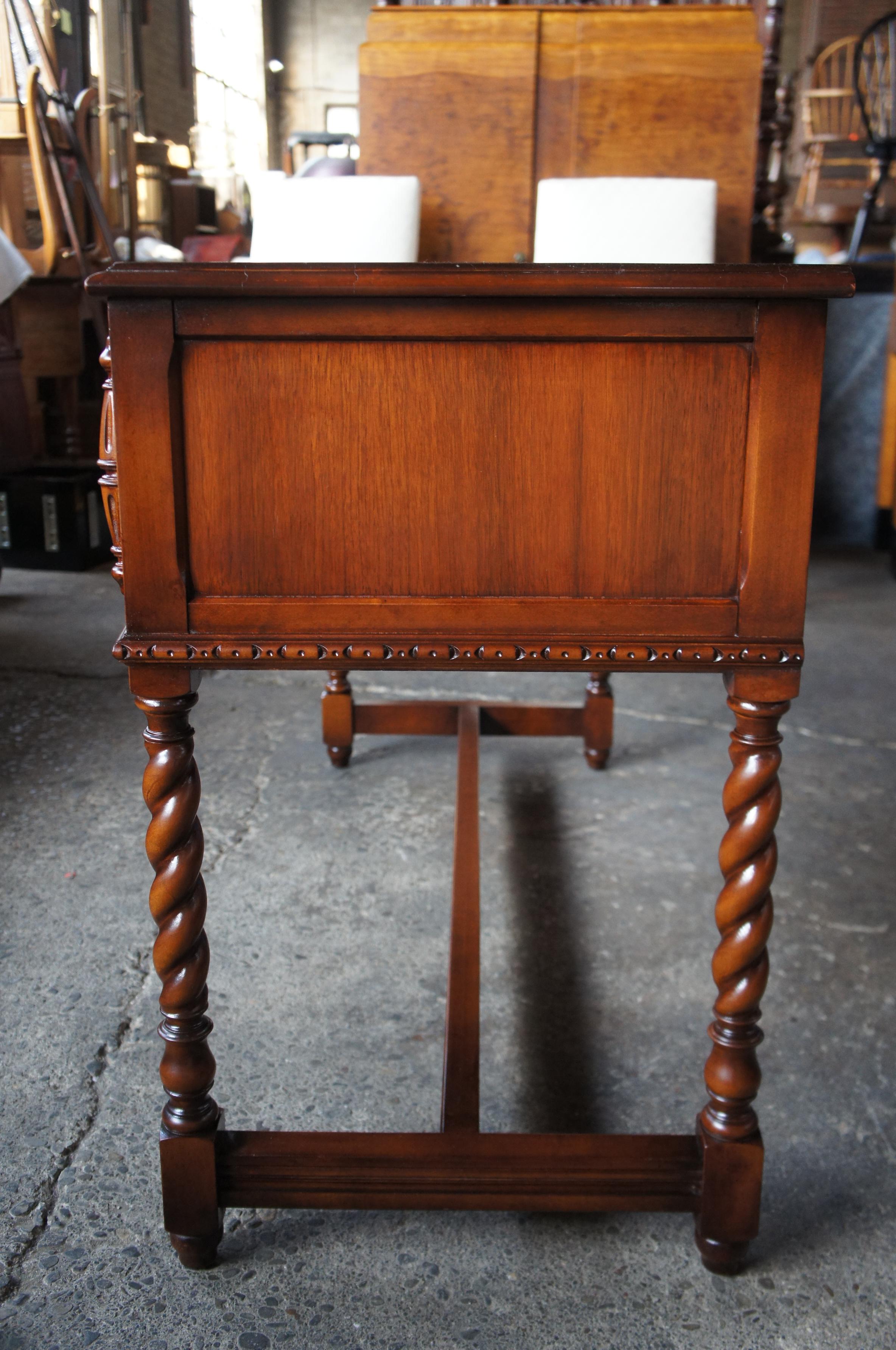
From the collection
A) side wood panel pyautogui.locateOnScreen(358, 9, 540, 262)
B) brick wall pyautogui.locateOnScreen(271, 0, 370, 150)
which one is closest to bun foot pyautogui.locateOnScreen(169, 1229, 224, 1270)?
side wood panel pyautogui.locateOnScreen(358, 9, 540, 262)

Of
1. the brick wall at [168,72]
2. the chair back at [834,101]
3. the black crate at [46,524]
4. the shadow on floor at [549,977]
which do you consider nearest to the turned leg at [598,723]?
the shadow on floor at [549,977]

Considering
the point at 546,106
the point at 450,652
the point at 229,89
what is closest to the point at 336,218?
the point at 546,106

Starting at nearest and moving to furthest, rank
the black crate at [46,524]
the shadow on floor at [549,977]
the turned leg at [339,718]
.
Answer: the shadow on floor at [549,977], the turned leg at [339,718], the black crate at [46,524]

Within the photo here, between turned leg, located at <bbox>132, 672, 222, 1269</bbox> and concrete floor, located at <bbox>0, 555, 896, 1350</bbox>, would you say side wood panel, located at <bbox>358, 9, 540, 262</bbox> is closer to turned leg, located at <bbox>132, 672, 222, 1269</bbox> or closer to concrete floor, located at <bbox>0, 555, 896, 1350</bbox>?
concrete floor, located at <bbox>0, 555, 896, 1350</bbox>

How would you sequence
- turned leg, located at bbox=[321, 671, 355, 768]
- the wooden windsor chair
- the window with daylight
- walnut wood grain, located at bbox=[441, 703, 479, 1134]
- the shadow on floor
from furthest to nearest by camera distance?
the window with daylight
the wooden windsor chair
turned leg, located at bbox=[321, 671, 355, 768]
the shadow on floor
walnut wood grain, located at bbox=[441, 703, 479, 1134]

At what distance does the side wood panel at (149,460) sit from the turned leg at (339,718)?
1.27 m

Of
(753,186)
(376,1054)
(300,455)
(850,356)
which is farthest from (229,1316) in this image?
(850,356)

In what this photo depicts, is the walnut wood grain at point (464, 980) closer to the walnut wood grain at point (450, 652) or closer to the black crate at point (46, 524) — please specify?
the walnut wood grain at point (450, 652)

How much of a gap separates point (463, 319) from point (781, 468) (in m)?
0.27

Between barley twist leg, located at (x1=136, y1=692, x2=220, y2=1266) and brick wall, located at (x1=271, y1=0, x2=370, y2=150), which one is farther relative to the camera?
brick wall, located at (x1=271, y1=0, x2=370, y2=150)

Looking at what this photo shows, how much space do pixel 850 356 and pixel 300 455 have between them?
431cm

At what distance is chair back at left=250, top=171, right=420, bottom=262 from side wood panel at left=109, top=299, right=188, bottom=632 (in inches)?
59.8

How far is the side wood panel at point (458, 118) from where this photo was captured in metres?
2.83

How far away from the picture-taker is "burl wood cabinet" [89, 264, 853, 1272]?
0.84 meters
